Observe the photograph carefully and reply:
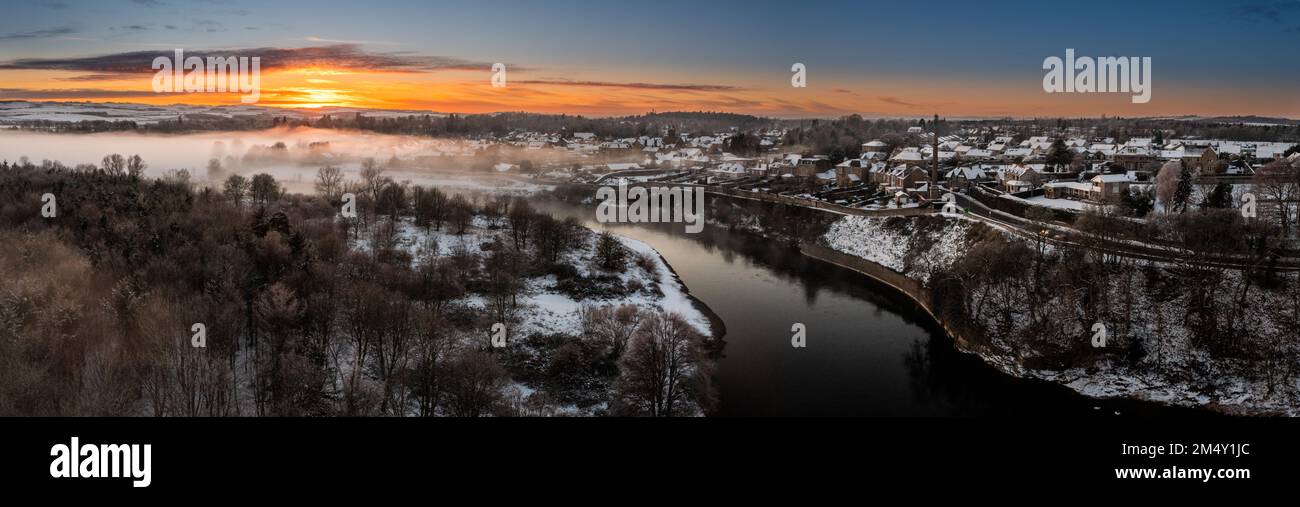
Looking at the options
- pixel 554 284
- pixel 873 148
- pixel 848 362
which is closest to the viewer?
pixel 848 362

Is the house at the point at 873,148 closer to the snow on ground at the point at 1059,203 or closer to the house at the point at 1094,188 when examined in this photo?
the house at the point at 1094,188

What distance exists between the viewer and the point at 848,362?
41.4 ft

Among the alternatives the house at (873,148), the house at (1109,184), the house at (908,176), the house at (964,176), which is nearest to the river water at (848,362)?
the house at (1109,184)

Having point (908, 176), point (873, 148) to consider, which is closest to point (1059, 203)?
point (908, 176)

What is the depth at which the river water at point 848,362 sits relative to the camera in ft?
36.3

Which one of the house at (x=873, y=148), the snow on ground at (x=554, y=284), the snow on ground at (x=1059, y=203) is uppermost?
the house at (x=873, y=148)

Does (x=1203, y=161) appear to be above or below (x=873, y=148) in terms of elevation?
below

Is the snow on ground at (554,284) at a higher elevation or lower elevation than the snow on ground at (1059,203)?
lower

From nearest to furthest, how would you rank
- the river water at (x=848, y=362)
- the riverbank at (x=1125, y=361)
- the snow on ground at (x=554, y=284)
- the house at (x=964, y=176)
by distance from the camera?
the river water at (x=848, y=362)
the riverbank at (x=1125, y=361)
the snow on ground at (x=554, y=284)
the house at (x=964, y=176)

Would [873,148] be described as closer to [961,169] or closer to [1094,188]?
[961,169]

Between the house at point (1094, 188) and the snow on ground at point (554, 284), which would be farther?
the house at point (1094, 188)

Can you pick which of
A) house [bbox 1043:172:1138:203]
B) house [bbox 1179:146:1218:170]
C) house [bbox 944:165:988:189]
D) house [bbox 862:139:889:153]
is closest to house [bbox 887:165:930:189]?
house [bbox 944:165:988:189]

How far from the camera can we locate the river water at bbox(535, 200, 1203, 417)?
11070mm
